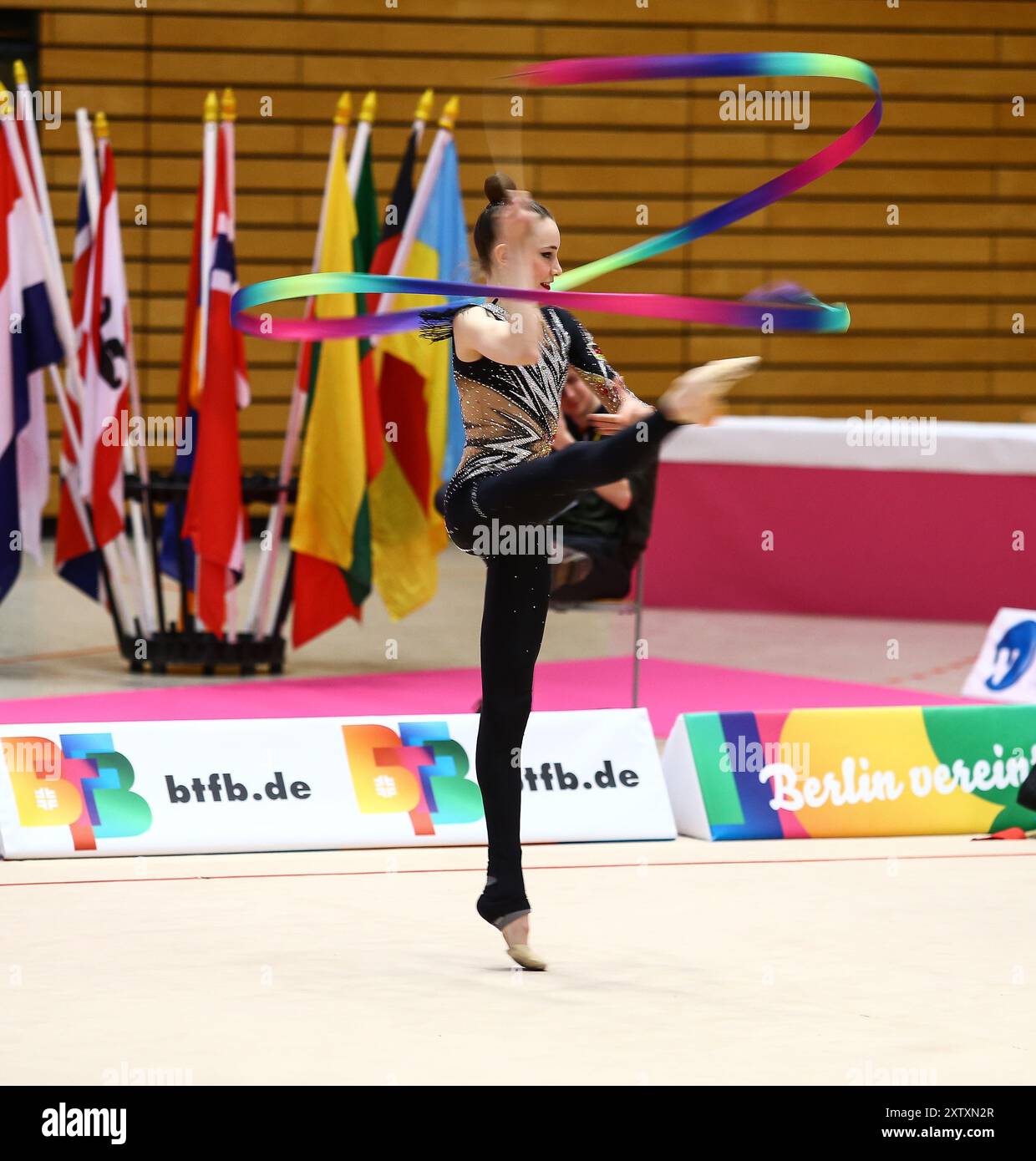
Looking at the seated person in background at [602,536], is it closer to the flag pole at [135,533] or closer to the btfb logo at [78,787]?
the flag pole at [135,533]

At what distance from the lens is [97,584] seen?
768 cm

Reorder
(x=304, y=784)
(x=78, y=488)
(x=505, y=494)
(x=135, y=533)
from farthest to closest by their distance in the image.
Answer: (x=135, y=533) → (x=78, y=488) → (x=304, y=784) → (x=505, y=494)

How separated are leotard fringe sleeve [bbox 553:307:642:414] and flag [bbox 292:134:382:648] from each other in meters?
3.54

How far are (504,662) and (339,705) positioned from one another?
3.06 m

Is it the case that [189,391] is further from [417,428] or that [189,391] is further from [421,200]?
[421,200]

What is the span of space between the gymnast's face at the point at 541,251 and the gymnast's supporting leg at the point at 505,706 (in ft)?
1.72

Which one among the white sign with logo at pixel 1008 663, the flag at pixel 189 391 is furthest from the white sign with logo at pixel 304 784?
the flag at pixel 189 391

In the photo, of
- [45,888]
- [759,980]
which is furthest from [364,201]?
[759,980]

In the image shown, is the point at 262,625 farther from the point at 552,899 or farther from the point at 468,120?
the point at 468,120

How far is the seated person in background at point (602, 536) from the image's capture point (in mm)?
6367

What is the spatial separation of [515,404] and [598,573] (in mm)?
2920

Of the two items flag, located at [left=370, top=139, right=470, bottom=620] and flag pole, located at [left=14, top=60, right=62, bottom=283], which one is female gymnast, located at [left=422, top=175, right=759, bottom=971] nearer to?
flag, located at [left=370, top=139, right=470, bottom=620]

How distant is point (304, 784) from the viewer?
4812 mm

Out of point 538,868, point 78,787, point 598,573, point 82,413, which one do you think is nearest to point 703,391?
point 538,868
